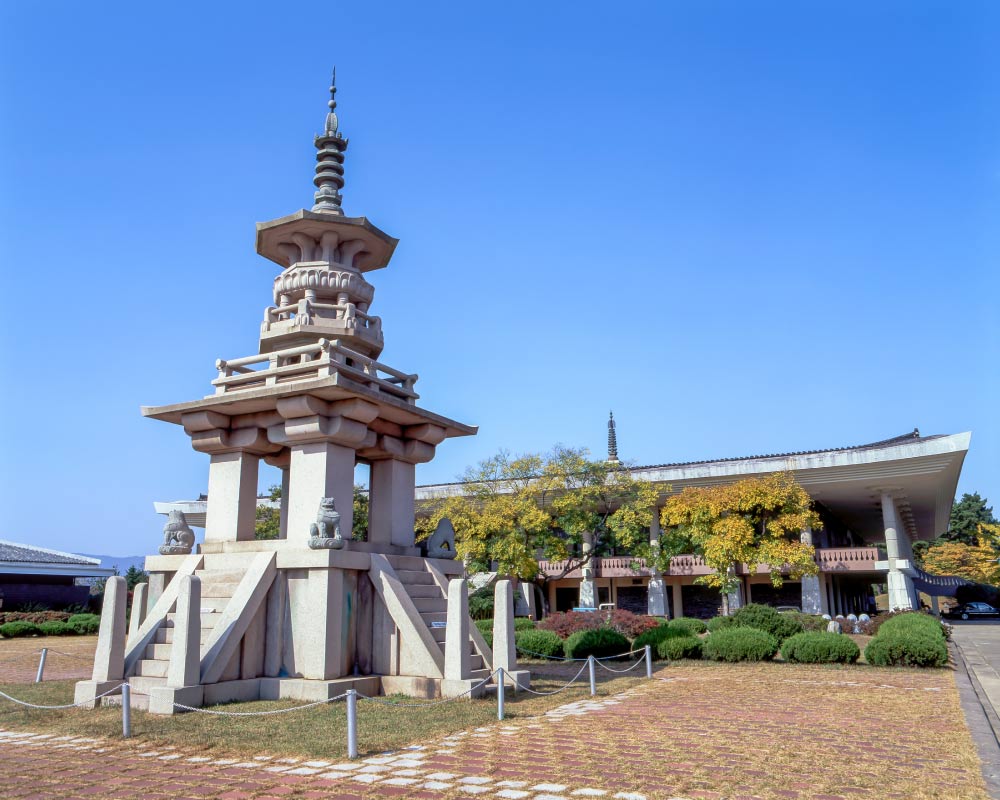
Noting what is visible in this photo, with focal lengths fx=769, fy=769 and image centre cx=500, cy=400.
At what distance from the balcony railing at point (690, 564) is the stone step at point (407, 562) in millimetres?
23733

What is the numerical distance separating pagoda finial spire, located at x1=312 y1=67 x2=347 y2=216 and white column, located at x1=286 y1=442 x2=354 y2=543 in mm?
5694

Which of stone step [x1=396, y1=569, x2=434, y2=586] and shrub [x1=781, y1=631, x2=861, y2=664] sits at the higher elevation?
stone step [x1=396, y1=569, x2=434, y2=586]

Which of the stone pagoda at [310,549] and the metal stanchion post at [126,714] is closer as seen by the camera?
the metal stanchion post at [126,714]

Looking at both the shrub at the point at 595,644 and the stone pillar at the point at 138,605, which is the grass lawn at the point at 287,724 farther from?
the shrub at the point at 595,644

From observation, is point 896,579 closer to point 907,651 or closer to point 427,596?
point 907,651

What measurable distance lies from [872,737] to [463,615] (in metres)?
6.23

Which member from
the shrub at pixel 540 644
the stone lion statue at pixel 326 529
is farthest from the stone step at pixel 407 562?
the shrub at pixel 540 644

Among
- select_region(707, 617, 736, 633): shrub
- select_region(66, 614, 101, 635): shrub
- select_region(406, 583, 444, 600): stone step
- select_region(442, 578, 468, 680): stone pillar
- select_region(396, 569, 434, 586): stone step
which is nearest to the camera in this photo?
select_region(442, 578, 468, 680): stone pillar

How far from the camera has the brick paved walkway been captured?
7.54 metres

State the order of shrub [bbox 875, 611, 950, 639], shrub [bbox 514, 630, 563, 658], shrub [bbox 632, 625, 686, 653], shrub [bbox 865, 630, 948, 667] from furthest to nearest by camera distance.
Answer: shrub [bbox 632, 625, 686, 653] < shrub [bbox 514, 630, 563, 658] < shrub [bbox 875, 611, 950, 639] < shrub [bbox 865, 630, 948, 667]

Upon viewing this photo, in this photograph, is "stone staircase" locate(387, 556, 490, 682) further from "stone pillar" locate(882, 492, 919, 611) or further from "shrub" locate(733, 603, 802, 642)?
"stone pillar" locate(882, 492, 919, 611)

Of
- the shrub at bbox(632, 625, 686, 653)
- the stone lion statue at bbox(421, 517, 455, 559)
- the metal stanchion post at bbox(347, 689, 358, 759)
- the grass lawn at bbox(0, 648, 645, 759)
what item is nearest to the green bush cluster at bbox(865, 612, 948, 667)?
the shrub at bbox(632, 625, 686, 653)

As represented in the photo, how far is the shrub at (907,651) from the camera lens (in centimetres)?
1938

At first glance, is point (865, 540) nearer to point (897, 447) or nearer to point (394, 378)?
point (897, 447)
